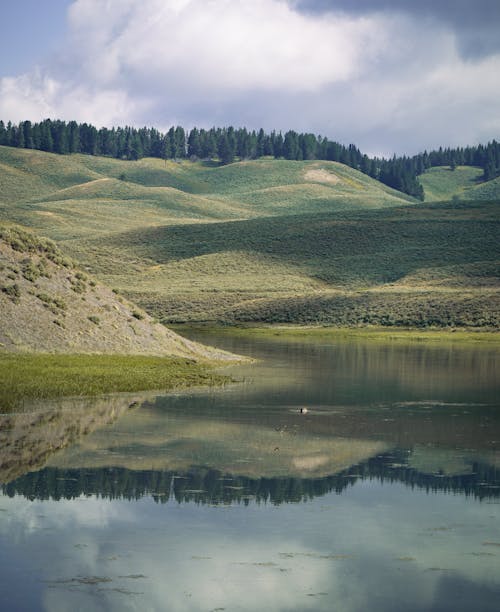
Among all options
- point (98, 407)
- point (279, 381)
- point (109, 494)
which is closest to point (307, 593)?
point (109, 494)

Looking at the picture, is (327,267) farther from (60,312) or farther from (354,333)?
(60,312)

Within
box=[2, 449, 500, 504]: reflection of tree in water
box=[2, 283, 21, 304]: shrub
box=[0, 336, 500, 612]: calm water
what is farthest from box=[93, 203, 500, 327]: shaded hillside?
box=[2, 449, 500, 504]: reflection of tree in water

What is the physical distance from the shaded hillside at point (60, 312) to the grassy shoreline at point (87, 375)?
1.32 meters

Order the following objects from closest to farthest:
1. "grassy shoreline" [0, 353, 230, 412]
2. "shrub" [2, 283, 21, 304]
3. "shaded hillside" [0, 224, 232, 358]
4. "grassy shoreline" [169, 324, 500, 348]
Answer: "grassy shoreline" [0, 353, 230, 412] < "shaded hillside" [0, 224, 232, 358] < "shrub" [2, 283, 21, 304] < "grassy shoreline" [169, 324, 500, 348]

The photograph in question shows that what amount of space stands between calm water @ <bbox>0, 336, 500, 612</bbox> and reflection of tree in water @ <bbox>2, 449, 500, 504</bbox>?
0.05m

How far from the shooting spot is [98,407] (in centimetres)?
3125

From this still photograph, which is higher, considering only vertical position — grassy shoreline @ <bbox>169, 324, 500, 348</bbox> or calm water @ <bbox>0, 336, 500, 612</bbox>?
grassy shoreline @ <bbox>169, 324, 500, 348</bbox>

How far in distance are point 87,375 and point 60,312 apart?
786 centimetres

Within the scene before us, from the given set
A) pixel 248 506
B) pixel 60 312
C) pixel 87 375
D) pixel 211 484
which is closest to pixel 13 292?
pixel 60 312

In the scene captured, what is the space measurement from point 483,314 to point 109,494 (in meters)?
71.5

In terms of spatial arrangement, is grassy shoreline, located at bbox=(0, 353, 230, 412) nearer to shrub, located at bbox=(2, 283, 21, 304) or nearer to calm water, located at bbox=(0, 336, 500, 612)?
calm water, located at bbox=(0, 336, 500, 612)

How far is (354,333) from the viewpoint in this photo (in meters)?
81.8

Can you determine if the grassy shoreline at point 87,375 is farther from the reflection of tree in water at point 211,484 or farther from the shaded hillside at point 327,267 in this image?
the shaded hillside at point 327,267

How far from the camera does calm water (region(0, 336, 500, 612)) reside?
1453 centimetres
